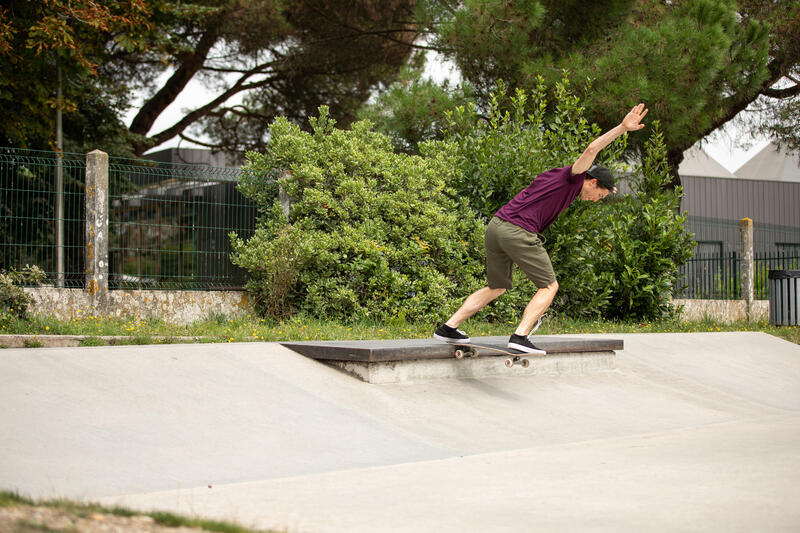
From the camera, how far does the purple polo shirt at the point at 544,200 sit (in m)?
6.60

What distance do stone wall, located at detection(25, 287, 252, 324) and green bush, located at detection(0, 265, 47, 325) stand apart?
23 centimetres

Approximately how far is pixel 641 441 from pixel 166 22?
15.4 m

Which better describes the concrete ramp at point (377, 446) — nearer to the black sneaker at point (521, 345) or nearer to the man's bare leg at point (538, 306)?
the black sneaker at point (521, 345)

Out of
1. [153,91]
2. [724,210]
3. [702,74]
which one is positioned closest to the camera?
[702,74]

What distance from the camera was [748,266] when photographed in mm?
17125

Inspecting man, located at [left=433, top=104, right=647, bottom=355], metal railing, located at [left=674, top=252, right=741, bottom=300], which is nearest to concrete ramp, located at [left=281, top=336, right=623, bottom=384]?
man, located at [left=433, top=104, right=647, bottom=355]

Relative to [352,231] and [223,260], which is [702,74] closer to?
[352,231]

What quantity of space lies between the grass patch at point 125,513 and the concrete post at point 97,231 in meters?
6.81

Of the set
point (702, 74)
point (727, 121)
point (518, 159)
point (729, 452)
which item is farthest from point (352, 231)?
point (727, 121)

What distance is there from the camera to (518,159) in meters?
11.4

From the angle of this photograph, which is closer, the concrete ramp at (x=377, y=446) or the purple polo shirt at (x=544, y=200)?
the concrete ramp at (x=377, y=446)

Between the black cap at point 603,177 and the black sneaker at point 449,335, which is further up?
the black cap at point 603,177

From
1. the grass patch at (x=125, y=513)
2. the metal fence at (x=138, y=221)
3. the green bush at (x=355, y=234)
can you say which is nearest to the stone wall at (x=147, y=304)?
the metal fence at (x=138, y=221)

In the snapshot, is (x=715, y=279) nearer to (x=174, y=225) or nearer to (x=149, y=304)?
(x=174, y=225)
